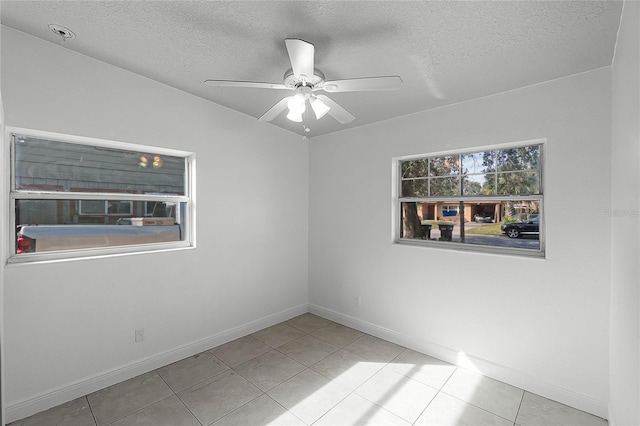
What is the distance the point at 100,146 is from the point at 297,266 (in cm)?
258

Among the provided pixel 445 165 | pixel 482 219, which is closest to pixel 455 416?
pixel 482 219

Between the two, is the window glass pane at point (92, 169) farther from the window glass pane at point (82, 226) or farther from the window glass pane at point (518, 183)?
the window glass pane at point (518, 183)

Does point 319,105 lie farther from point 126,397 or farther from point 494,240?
point 126,397

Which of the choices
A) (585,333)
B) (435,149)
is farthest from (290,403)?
(435,149)

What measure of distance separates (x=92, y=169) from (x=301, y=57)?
2.07m

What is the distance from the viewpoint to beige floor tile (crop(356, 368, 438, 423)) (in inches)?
86.5

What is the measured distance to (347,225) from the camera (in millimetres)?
3707

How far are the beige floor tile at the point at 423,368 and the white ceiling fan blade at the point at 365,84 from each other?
95.0 inches

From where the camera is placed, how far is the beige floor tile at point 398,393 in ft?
7.21

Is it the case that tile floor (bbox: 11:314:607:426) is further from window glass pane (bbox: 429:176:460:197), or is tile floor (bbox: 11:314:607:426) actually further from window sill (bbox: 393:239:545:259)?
window glass pane (bbox: 429:176:460:197)

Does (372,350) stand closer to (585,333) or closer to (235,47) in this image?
(585,333)

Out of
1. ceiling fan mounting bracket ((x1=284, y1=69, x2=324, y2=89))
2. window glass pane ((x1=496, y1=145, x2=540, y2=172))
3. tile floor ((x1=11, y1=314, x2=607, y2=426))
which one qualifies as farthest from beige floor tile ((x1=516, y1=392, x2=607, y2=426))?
ceiling fan mounting bracket ((x1=284, y1=69, x2=324, y2=89))

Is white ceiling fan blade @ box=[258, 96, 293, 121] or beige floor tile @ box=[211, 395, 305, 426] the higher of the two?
white ceiling fan blade @ box=[258, 96, 293, 121]

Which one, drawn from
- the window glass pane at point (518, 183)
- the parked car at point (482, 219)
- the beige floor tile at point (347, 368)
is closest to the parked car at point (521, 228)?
the parked car at point (482, 219)
